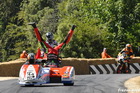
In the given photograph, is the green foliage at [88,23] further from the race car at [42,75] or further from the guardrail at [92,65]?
the race car at [42,75]

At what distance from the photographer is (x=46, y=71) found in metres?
17.6

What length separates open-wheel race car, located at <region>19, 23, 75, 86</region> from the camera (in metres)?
17.2

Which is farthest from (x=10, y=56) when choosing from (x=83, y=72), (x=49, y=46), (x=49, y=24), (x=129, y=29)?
(x=49, y=46)

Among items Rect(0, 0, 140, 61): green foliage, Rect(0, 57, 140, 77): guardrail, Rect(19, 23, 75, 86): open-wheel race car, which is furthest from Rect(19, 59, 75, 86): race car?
Rect(0, 0, 140, 61): green foliage

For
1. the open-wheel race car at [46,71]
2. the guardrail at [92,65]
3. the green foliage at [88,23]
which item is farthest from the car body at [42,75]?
the green foliage at [88,23]

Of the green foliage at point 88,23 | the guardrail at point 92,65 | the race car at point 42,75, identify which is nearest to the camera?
the race car at point 42,75

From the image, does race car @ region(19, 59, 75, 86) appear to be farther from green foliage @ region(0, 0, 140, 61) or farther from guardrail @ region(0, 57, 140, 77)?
green foliage @ region(0, 0, 140, 61)

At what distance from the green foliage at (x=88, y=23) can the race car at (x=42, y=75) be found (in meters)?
21.7

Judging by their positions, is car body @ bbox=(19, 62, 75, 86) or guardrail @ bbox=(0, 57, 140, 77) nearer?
car body @ bbox=(19, 62, 75, 86)

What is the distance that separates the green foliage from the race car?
71.1 ft

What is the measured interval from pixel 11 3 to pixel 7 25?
10.8ft

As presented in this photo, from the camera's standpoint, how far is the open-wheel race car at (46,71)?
56.3ft

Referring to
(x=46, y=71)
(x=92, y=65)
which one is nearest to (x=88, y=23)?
(x=92, y=65)

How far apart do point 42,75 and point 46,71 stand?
0.34 m
